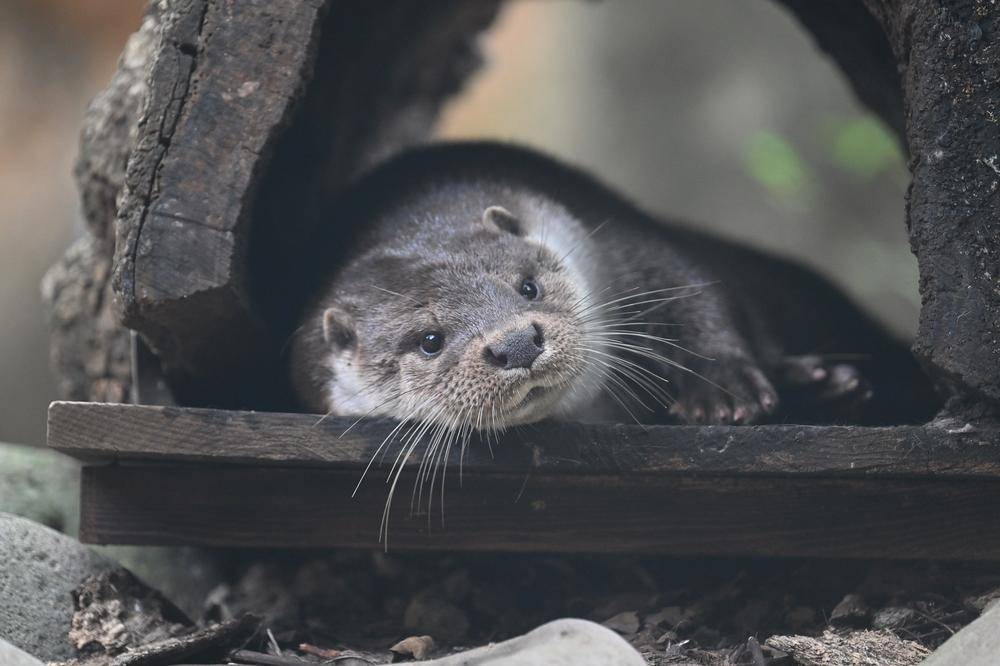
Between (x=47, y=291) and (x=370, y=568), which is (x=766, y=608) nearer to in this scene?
(x=370, y=568)

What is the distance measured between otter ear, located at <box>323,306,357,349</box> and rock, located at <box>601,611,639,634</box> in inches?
45.7

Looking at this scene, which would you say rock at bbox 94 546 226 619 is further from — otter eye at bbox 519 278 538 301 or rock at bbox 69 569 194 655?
otter eye at bbox 519 278 538 301

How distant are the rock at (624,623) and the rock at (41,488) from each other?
2.13 meters

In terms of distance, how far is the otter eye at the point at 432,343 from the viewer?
298cm

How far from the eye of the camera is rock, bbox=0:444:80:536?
3820 millimetres

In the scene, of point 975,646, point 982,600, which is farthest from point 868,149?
point 975,646

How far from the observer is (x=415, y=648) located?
2.85 m

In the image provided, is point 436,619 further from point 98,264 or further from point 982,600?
point 98,264

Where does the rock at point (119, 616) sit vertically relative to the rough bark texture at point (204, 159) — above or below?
below

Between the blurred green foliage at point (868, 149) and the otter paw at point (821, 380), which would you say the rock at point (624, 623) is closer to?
the otter paw at point (821, 380)

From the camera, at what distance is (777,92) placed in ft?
29.3

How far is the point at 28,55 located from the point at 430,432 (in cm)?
645

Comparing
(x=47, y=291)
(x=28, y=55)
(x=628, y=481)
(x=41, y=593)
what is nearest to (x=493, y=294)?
(x=628, y=481)

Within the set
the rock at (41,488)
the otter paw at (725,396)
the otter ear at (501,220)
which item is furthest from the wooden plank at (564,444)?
the rock at (41,488)
